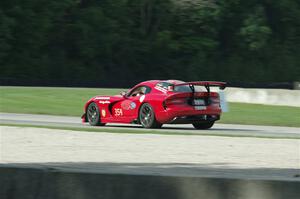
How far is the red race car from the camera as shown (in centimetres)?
1836

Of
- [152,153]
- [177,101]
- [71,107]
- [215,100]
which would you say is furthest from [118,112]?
[71,107]

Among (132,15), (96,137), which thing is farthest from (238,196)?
(132,15)

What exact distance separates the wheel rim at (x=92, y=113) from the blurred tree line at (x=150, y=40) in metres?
Answer: 35.7

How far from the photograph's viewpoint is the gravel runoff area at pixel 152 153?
9.88m

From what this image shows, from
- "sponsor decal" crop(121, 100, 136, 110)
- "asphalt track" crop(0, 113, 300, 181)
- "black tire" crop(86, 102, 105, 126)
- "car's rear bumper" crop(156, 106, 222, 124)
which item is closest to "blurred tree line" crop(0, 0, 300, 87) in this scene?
"black tire" crop(86, 102, 105, 126)

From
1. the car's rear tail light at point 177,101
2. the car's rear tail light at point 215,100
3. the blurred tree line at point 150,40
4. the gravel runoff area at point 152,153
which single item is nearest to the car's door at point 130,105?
the car's rear tail light at point 177,101

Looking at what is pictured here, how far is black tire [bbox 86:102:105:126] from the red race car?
1.49ft

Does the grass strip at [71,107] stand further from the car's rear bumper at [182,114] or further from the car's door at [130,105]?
the car's door at [130,105]

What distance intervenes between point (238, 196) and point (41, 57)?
54.4 metres

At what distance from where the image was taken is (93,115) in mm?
20031

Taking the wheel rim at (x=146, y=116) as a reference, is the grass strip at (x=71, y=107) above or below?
below

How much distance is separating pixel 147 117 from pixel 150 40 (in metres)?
47.1

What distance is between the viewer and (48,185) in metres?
6.14

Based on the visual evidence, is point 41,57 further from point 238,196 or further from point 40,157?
point 238,196
